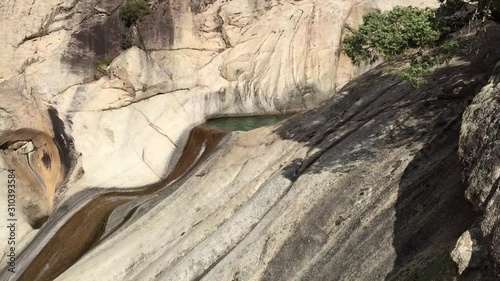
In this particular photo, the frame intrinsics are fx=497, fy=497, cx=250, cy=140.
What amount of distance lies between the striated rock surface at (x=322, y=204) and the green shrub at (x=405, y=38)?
9.11ft

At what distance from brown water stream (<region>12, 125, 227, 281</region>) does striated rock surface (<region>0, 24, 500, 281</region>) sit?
0.14 metres

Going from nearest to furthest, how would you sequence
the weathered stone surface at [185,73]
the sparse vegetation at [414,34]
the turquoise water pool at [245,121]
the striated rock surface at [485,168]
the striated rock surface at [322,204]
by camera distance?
the striated rock surface at [485,168]
the striated rock surface at [322,204]
the sparse vegetation at [414,34]
the weathered stone surface at [185,73]
the turquoise water pool at [245,121]

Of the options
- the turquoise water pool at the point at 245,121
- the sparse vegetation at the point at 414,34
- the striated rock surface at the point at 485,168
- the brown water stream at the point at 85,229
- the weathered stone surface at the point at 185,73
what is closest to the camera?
the striated rock surface at the point at 485,168

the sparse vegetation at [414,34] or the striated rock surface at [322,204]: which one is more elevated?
the sparse vegetation at [414,34]

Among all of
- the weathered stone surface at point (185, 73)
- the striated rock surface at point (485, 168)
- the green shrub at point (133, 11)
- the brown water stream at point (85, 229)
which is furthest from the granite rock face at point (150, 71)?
the striated rock surface at point (485, 168)

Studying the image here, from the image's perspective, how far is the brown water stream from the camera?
2208cm

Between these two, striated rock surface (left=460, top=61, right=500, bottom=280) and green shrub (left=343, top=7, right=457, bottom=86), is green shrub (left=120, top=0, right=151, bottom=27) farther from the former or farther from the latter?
striated rock surface (left=460, top=61, right=500, bottom=280)

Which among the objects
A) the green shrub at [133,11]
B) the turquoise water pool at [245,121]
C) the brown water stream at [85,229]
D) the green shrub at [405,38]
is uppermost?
the green shrub at [133,11]

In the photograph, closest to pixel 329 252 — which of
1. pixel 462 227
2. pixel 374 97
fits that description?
pixel 462 227

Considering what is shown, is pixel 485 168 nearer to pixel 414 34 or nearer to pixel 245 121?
pixel 414 34

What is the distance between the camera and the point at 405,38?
13.8 meters

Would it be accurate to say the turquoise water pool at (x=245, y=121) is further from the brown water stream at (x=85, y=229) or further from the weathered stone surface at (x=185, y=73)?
the brown water stream at (x=85, y=229)

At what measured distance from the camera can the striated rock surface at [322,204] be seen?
13.5 metres

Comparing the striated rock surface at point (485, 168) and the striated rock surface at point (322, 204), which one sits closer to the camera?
the striated rock surface at point (485, 168)
